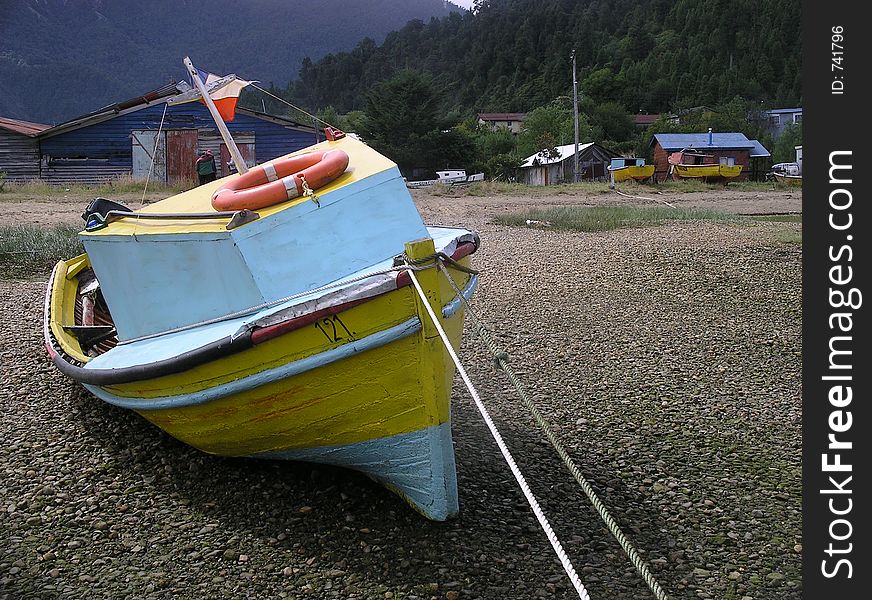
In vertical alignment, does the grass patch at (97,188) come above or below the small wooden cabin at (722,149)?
above

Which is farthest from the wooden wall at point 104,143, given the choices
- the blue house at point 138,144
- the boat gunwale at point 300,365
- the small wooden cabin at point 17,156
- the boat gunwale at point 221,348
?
the boat gunwale at point 300,365

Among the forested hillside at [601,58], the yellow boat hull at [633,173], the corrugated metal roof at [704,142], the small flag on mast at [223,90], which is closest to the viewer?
the small flag on mast at [223,90]

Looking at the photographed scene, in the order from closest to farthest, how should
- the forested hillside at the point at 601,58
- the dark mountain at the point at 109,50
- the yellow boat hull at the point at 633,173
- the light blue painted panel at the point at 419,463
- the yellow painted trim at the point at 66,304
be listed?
1. the light blue painted panel at the point at 419,463
2. the yellow painted trim at the point at 66,304
3. the yellow boat hull at the point at 633,173
4. the forested hillside at the point at 601,58
5. the dark mountain at the point at 109,50

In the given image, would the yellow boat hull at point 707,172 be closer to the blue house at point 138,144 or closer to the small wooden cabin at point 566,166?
the small wooden cabin at point 566,166

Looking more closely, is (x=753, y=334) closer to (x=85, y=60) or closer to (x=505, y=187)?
(x=505, y=187)

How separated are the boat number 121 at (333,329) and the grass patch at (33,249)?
835cm

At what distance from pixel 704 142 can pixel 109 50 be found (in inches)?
Result: 4759

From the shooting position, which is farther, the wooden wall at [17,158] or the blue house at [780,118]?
the blue house at [780,118]

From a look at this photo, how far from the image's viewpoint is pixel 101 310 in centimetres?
770

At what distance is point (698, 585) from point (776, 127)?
77.8m

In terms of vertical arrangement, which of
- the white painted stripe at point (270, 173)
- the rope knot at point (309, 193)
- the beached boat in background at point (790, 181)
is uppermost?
the white painted stripe at point (270, 173)

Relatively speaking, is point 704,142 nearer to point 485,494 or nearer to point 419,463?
point 485,494

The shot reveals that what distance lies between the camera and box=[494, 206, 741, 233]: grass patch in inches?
591

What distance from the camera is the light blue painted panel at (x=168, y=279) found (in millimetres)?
4445
